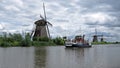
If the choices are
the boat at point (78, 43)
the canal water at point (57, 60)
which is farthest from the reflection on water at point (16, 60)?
the boat at point (78, 43)

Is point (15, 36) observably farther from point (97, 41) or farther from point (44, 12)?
point (97, 41)

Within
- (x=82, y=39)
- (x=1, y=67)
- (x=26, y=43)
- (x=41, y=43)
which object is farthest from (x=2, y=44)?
(x=1, y=67)

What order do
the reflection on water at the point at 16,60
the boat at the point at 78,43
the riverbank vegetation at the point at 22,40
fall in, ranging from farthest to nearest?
the riverbank vegetation at the point at 22,40 < the boat at the point at 78,43 < the reflection on water at the point at 16,60

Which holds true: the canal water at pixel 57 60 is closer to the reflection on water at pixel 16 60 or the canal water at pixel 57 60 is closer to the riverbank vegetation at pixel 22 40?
the reflection on water at pixel 16 60

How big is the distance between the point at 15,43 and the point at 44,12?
18033 millimetres

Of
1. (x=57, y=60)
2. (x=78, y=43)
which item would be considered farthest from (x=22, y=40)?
(x=57, y=60)

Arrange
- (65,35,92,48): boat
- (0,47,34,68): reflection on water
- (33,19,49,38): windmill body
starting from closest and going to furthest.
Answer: (0,47,34,68): reflection on water, (65,35,92,48): boat, (33,19,49,38): windmill body

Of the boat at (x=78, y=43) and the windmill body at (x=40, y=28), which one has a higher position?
the windmill body at (x=40, y=28)

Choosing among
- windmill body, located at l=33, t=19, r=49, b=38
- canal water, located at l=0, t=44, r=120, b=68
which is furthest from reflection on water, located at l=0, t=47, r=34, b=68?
windmill body, located at l=33, t=19, r=49, b=38

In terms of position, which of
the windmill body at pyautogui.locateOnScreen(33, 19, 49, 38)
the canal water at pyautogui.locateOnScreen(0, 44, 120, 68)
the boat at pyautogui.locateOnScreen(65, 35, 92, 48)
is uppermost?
the windmill body at pyautogui.locateOnScreen(33, 19, 49, 38)

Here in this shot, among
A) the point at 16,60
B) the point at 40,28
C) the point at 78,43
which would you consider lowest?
the point at 16,60

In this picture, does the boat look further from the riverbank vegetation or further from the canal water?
the canal water

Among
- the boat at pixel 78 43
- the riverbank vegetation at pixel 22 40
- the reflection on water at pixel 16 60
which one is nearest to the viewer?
the reflection on water at pixel 16 60

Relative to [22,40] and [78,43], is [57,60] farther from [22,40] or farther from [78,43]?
[22,40]
